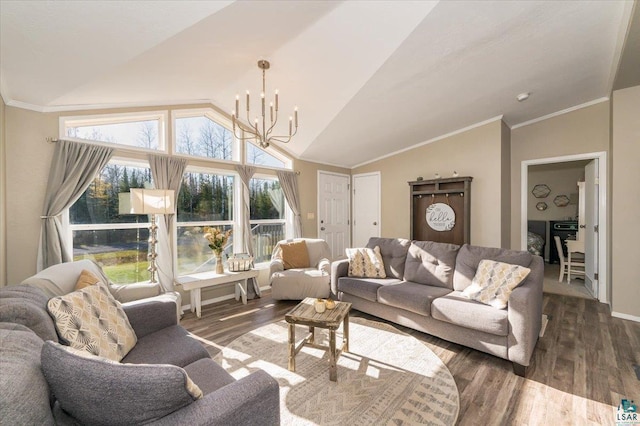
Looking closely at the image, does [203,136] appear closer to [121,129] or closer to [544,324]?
[121,129]

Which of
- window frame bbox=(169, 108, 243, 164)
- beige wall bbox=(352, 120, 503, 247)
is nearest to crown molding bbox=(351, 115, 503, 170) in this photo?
→ beige wall bbox=(352, 120, 503, 247)

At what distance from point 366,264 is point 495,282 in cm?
149

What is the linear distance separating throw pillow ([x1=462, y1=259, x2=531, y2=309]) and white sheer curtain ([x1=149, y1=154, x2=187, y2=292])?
353 centimetres

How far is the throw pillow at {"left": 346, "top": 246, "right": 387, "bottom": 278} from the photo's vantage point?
11.8 feet

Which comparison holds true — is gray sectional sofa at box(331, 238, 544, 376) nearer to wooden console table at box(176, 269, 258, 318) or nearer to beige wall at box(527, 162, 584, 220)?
wooden console table at box(176, 269, 258, 318)

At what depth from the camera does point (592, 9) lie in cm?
228

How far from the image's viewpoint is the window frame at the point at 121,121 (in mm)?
2961

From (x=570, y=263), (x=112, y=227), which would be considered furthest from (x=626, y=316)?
(x=112, y=227)

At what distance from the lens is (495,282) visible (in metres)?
2.55

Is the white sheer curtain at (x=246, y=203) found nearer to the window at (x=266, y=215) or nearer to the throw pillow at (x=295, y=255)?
the window at (x=266, y=215)

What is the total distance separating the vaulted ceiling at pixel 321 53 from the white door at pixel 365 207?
7.09ft

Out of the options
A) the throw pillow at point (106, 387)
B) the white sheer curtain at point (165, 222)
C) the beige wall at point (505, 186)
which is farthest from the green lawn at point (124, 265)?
the beige wall at point (505, 186)

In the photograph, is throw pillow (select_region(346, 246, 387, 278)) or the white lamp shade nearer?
the white lamp shade

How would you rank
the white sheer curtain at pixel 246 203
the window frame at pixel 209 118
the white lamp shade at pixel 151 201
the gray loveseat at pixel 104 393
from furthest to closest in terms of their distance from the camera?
1. the white sheer curtain at pixel 246 203
2. the window frame at pixel 209 118
3. the white lamp shade at pixel 151 201
4. the gray loveseat at pixel 104 393
